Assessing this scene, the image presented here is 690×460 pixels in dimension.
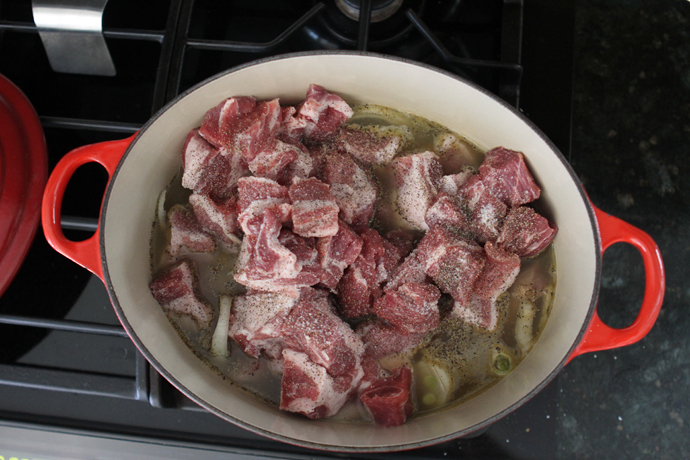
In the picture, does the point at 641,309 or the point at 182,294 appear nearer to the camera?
the point at 641,309

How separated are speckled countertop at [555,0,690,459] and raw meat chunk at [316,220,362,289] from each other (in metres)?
0.95

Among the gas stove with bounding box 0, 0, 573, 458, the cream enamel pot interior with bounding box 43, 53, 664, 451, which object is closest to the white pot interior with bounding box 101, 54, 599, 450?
the cream enamel pot interior with bounding box 43, 53, 664, 451

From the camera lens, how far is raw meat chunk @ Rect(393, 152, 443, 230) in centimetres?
176

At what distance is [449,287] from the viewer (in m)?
1.70

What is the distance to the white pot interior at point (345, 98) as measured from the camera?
5.07ft

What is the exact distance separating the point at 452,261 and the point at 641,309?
0.55 meters

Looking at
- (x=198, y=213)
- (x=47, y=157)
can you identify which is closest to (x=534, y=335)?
(x=198, y=213)

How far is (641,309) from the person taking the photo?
1469mm

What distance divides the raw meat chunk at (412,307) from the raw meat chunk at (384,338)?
0.09 feet

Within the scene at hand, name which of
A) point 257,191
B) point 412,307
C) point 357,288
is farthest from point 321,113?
point 412,307

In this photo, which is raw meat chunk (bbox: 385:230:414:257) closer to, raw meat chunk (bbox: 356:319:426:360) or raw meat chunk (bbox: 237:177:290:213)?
raw meat chunk (bbox: 356:319:426:360)

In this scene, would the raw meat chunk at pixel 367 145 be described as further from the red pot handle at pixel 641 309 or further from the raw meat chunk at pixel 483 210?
the red pot handle at pixel 641 309

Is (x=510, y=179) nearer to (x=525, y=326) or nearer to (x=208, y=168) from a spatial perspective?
(x=525, y=326)

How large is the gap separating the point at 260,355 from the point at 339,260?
1.46ft
